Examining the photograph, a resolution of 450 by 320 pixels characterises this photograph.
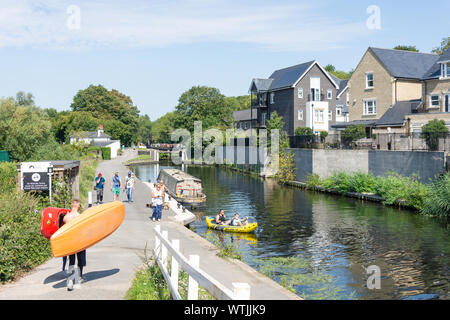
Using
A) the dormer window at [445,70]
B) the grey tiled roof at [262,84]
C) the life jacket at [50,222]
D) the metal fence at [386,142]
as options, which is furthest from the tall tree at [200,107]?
the life jacket at [50,222]

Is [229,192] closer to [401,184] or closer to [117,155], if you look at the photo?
[401,184]

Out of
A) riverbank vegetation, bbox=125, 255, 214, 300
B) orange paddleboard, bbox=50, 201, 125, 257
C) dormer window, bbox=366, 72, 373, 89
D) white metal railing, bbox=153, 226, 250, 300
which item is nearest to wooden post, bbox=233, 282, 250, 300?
white metal railing, bbox=153, 226, 250, 300

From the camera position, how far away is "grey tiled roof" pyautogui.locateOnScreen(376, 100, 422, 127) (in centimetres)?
5041

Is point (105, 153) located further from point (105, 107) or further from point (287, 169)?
point (105, 107)

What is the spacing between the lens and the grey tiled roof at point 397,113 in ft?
165

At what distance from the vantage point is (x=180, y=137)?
103812 mm

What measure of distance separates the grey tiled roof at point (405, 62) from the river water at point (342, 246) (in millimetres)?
22962

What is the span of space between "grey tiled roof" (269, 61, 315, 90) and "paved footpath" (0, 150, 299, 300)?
53.5m

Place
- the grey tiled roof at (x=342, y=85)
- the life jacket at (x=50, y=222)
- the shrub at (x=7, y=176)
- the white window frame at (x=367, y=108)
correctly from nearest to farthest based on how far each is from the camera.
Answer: the life jacket at (x=50, y=222) → the shrub at (x=7, y=176) → the white window frame at (x=367, y=108) → the grey tiled roof at (x=342, y=85)

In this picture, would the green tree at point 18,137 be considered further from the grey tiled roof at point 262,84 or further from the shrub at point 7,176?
the grey tiled roof at point 262,84

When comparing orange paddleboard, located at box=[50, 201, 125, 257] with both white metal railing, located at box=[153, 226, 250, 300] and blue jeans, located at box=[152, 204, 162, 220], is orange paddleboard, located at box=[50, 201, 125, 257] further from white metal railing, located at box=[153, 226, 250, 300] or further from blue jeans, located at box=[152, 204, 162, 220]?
blue jeans, located at box=[152, 204, 162, 220]

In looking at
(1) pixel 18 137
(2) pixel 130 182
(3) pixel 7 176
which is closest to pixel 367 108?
(2) pixel 130 182

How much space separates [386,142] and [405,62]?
19.2m

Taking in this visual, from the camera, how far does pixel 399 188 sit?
35688 mm
